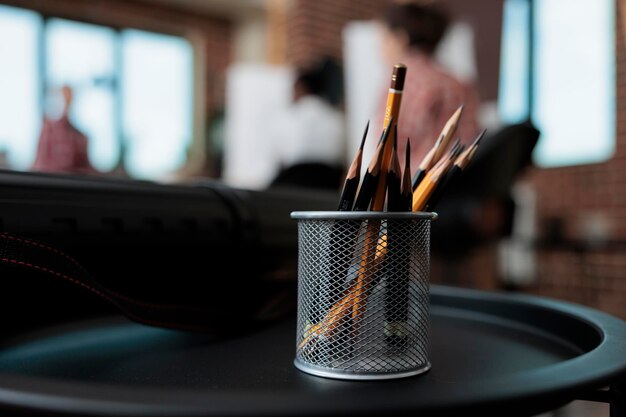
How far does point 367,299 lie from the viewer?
41 cm

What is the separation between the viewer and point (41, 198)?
0.51 metres

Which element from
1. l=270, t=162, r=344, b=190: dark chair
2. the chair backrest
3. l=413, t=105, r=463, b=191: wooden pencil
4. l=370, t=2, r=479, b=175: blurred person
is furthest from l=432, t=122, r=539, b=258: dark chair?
l=413, t=105, r=463, b=191: wooden pencil

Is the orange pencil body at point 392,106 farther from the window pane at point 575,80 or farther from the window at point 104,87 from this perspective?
the window at point 104,87

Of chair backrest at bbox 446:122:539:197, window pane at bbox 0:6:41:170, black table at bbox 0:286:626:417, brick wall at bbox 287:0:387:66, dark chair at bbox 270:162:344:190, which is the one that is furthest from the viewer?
window pane at bbox 0:6:41:170

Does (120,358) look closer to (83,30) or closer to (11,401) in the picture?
(11,401)

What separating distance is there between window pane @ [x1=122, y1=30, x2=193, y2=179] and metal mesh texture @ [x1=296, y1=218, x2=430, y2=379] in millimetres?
5433

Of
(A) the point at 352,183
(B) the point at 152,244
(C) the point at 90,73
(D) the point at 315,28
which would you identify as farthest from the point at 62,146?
(A) the point at 352,183

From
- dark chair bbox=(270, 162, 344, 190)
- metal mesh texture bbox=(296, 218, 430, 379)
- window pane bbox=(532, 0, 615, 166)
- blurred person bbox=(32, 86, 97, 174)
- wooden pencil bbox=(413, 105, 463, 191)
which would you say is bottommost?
metal mesh texture bbox=(296, 218, 430, 379)

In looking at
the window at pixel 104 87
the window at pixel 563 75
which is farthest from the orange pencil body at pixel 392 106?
the window at pixel 104 87

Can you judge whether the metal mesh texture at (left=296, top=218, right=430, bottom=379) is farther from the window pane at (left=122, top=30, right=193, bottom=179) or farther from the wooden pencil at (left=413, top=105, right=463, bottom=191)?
the window pane at (left=122, top=30, right=193, bottom=179)

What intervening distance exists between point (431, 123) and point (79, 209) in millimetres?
1676

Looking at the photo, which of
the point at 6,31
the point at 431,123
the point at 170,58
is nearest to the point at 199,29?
the point at 170,58

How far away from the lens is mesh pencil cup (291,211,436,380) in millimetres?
403

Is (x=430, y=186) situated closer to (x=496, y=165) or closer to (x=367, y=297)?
(x=367, y=297)
